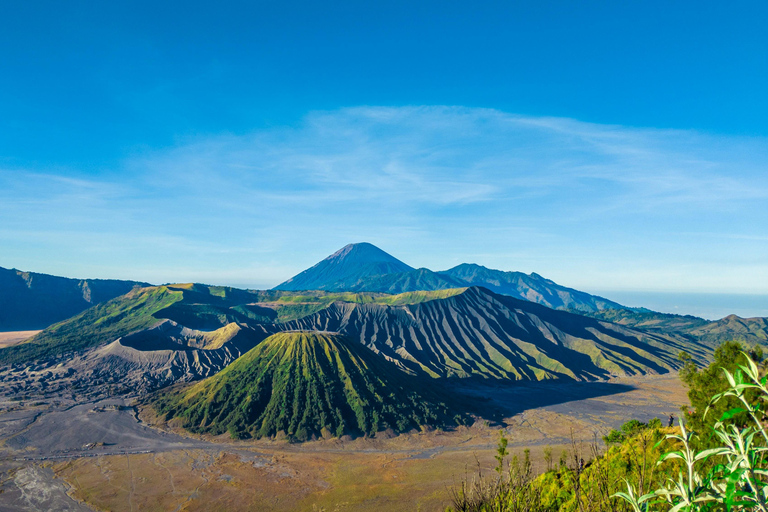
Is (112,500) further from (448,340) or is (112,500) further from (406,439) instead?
(448,340)

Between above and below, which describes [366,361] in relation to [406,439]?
above

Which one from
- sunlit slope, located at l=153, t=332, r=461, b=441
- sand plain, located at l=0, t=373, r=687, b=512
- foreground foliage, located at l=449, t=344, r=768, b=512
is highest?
foreground foliage, located at l=449, t=344, r=768, b=512

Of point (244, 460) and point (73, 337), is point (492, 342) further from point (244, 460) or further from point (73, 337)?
point (73, 337)

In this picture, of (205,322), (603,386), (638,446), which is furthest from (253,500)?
(205,322)

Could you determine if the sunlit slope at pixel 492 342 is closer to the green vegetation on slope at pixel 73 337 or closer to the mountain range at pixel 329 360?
the mountain range at pixel 329 360

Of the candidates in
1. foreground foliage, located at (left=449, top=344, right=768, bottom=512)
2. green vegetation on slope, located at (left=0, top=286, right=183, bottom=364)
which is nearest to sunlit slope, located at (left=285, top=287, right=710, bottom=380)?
green vegetation on slope, located at (left=0, top=286, right=183, bottom=364)

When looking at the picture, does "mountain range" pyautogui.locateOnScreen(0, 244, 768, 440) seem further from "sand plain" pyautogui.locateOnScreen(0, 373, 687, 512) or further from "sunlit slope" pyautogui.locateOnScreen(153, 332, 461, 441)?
"sand plain" pyautogui.locateOnScreen(0, 373, 687, 512)
